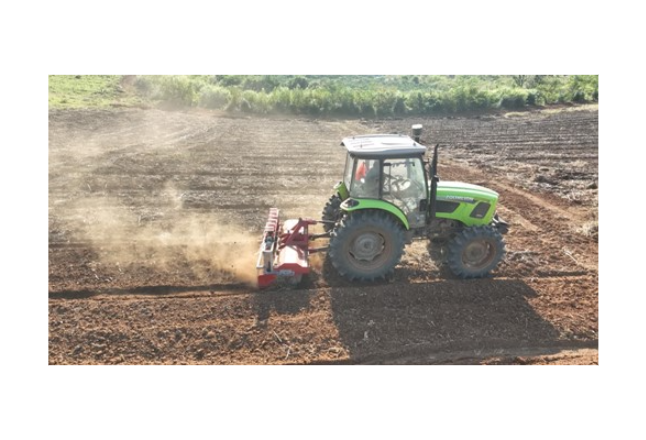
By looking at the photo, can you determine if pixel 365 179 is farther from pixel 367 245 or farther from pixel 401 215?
pixel 367 245

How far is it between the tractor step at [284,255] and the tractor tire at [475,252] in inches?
91.1

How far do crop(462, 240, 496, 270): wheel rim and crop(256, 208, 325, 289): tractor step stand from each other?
253cm

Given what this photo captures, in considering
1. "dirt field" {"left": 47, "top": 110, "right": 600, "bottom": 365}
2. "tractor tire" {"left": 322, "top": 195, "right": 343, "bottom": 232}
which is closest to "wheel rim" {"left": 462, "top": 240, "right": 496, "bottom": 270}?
"dirt field" {"left": 47, "top": 110, "right": 600, "bottom": 365}

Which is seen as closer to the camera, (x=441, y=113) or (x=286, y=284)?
(x=286, y=284)

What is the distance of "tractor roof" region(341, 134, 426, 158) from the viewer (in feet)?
19.2

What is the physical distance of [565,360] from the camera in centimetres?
508

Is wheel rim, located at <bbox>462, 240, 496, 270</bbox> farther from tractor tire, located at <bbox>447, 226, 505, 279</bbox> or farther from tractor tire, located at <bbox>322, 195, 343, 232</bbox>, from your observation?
tractor tire, located at <bbox>322, 195, 343, 232</bbox>

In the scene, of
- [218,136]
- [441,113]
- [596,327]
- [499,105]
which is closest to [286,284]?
[596,327]

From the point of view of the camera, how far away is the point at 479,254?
6.50 m

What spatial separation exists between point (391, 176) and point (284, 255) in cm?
214

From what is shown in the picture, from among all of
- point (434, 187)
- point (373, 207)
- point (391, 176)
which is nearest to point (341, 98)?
point (391, 176)

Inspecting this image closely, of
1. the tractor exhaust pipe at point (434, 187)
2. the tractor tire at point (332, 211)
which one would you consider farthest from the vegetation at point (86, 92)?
the tractor exhaust pipe at point (434, 187)

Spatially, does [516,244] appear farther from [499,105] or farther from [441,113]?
[499,105]

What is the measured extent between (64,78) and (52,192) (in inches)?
1167
